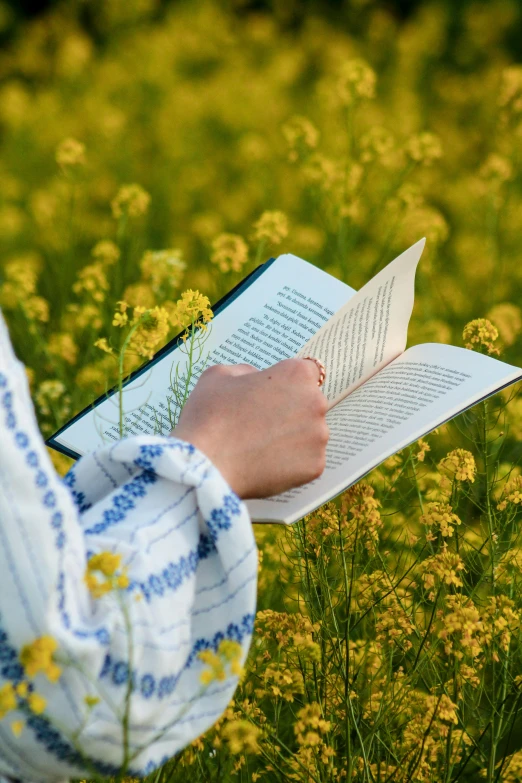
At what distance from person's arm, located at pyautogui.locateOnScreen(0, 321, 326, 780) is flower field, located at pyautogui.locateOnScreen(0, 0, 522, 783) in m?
0.09

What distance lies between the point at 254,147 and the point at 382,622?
233 cm

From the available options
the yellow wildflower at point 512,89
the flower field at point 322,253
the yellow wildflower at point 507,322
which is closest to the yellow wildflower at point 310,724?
the flower field at point 322,253

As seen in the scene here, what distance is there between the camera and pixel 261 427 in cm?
70

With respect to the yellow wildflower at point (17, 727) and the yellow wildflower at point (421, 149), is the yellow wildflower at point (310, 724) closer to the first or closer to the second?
the yellow wildflower at point (17, 727)

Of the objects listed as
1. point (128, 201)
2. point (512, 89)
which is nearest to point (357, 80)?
point (512, 89)

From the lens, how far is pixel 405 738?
920mm

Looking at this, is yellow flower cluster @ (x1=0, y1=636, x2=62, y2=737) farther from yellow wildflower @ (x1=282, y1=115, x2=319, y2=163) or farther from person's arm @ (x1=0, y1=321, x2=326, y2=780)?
yellow wildflower @ (x1=282, y1=115, x2=319, y2=163)

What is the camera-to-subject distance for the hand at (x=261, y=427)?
678 mm

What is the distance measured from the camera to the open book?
2.51 ft

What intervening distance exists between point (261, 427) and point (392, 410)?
0.16 m

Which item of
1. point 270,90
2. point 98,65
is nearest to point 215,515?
point 270,90

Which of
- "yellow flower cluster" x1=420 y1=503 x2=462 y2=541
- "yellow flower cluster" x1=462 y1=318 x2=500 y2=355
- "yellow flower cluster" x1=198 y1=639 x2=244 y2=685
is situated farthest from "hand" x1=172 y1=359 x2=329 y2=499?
"yellow flower cluster" x1=462 y1=318 x2=500 y2=355

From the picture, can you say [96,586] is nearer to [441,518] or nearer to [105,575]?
[105,575]

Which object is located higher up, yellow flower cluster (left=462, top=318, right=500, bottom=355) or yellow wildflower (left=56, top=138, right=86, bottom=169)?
yellow flower cluster (left=462, top=318, right=500, bottom=355)
